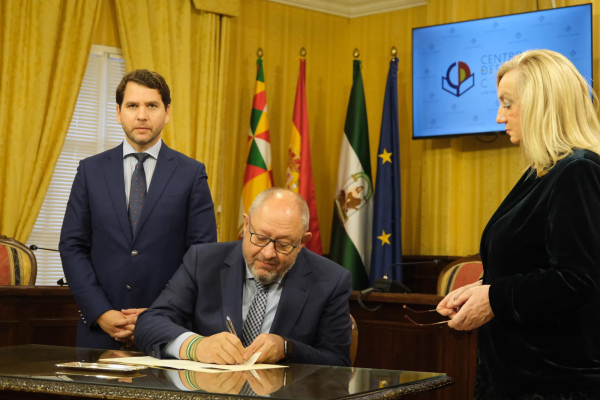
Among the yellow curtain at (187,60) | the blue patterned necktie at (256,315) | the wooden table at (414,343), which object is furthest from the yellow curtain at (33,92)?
the blue patterned necktie at (256,315)

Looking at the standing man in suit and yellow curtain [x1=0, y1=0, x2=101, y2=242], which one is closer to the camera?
the standing man in suit

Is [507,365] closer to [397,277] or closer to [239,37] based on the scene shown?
[397,277]

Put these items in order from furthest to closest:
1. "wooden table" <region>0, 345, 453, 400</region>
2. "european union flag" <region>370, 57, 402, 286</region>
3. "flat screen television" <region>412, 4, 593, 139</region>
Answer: "european union flag" <region>370, 57, 402, 286</region>
"flat screen television" <region>412, 4, 593, 139</region>
"wooden table" <region>0, 345, 453, 400</region>

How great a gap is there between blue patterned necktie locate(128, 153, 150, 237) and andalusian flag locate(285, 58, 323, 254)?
11.9ft

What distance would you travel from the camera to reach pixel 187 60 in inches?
251

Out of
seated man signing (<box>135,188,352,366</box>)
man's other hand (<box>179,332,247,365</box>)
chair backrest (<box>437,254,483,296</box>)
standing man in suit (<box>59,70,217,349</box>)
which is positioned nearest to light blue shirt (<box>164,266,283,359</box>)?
seated man signing (<box>135,188,352,366</box>)

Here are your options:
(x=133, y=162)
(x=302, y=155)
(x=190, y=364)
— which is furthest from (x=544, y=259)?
(x=302, y=155)

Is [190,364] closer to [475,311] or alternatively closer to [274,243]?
[274,243]

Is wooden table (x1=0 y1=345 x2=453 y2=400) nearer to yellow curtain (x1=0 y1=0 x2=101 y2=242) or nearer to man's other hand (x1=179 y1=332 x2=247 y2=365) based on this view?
man's other hand (x1=179 y1=332 x2=247 y2=365)

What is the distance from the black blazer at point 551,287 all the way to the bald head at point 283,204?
74 centimetres

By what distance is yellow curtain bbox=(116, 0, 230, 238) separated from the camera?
Answer: 6.18 metres

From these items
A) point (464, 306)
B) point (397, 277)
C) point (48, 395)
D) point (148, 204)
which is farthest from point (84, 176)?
point (397, 277)

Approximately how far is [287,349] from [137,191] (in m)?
1.13

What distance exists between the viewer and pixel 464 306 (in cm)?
196
